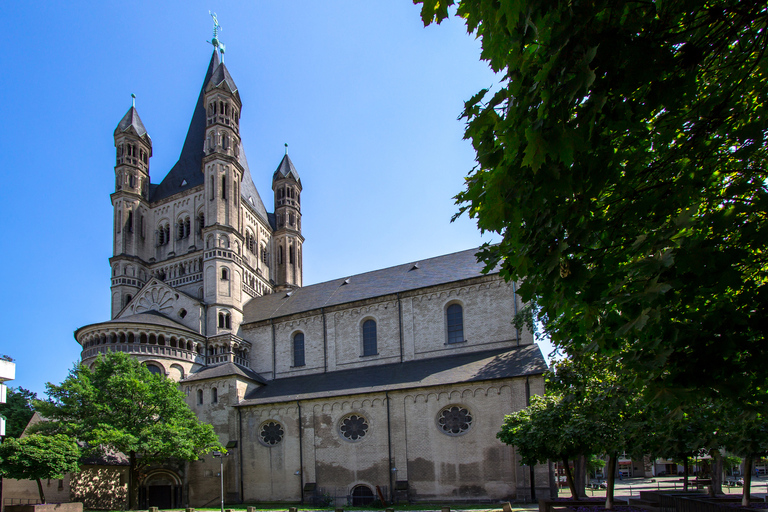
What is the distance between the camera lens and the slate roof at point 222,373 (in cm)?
3519

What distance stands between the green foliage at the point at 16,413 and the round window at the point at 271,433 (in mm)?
30567

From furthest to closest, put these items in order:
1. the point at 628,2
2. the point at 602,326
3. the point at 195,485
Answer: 1. the point at 195,485
2. the point at 602,326
3. the point at 628,2

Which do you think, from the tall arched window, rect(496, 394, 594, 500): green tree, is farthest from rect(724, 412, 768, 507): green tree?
the tall arched window

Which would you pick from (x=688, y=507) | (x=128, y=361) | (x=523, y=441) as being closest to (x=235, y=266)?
(x=128, y=361)

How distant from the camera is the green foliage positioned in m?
52.5

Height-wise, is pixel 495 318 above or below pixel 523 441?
above

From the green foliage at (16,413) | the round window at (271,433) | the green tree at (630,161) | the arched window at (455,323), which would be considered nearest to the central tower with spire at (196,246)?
the round window at (271,433)

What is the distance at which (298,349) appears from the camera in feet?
128

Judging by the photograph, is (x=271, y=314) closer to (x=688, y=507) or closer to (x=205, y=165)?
(x=205, y=165)

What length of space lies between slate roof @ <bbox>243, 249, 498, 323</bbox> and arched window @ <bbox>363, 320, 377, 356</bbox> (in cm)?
181

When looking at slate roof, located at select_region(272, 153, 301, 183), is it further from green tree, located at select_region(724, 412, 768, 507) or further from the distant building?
green tree, located at select_region(724, 412, 768, 507)

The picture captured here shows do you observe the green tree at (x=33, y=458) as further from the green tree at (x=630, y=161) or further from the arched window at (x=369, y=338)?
the green tree at (x=630, y=161)

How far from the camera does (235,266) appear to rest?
42.4 metres

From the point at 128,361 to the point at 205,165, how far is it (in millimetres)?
19443
